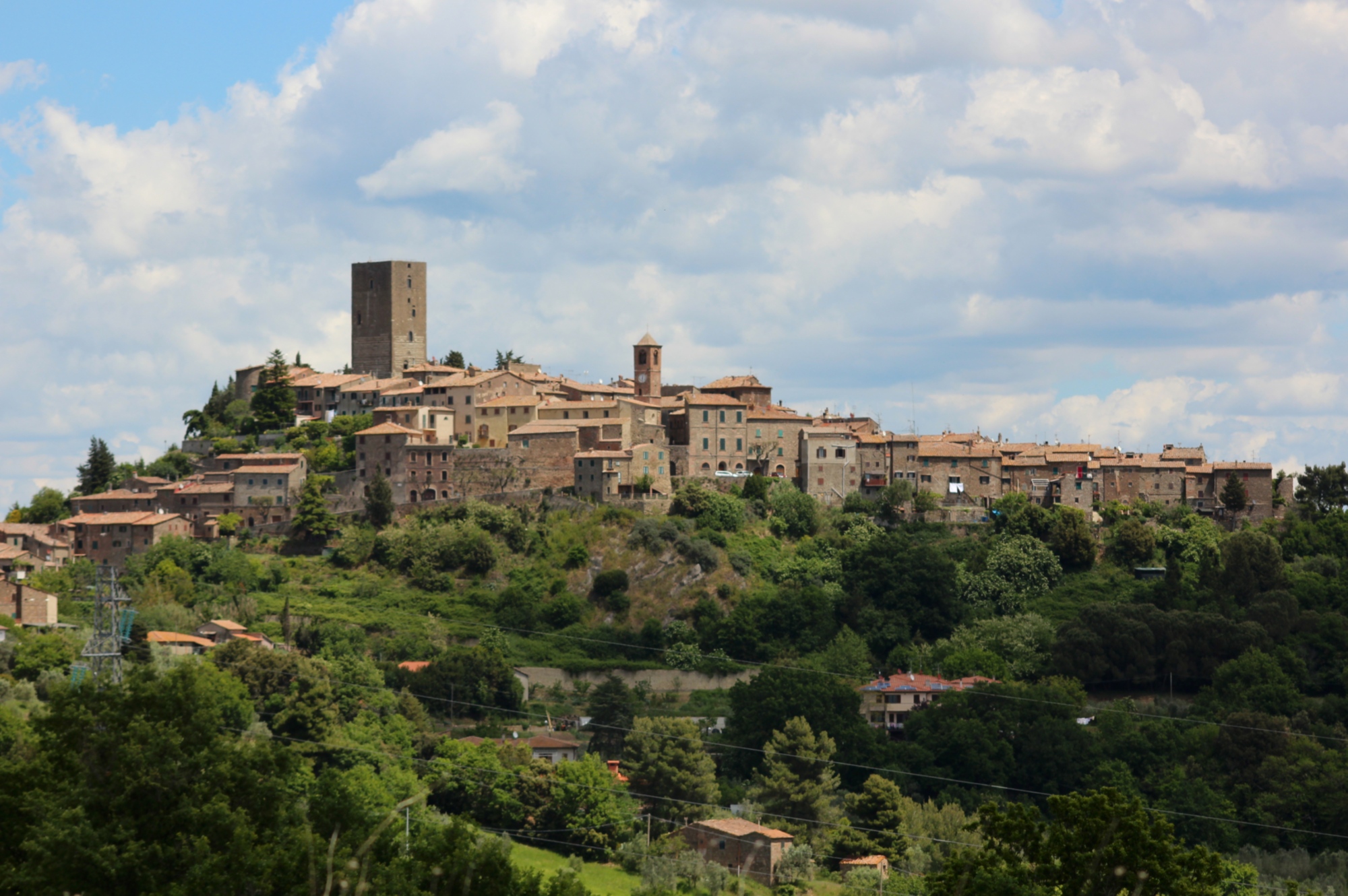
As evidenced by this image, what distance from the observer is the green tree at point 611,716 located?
6209cm

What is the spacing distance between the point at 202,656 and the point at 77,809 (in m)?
30.4

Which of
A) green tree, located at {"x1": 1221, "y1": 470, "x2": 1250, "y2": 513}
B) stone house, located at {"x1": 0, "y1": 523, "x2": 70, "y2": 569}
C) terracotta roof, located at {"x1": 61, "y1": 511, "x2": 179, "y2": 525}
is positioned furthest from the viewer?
green tree, located at {"x1": 1221, "y1": 470, "x2": 1250, "y2": 513}

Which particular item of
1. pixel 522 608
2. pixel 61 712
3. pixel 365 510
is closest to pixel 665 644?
pixel 522 608

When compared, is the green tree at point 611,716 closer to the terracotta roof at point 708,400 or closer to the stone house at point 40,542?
the terracotta roof at point 708,400

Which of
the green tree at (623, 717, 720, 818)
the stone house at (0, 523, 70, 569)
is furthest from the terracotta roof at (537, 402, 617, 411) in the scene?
the green tree at (623, 717, 720, 818)

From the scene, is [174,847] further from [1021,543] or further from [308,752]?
[1021,543]

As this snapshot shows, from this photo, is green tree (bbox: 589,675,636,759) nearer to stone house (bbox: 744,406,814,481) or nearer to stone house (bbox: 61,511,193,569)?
stone house (bbox: 744,406,814,481)

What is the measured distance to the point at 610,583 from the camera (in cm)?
7231

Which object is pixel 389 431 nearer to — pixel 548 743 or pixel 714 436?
pixel 714 436

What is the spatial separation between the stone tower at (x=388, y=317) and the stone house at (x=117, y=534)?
22373mm

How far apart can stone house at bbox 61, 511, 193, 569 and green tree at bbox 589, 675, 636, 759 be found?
2087 centimetres

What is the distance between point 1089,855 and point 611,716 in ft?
115

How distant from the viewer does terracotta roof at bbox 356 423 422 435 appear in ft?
252

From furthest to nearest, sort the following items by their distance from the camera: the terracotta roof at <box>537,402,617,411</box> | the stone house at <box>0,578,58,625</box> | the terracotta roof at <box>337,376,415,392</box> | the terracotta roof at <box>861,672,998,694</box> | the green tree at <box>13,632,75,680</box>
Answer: the terracotta roof at <box>337,376,415,392</box> → the terracotta roof at <box>537,402,617,411</box> → the terracotta roof at <box>861,672,998,694</box> → the stone house at <box>0,578,58,625</box> → the green tree at <box>13,632,75,680</box>
